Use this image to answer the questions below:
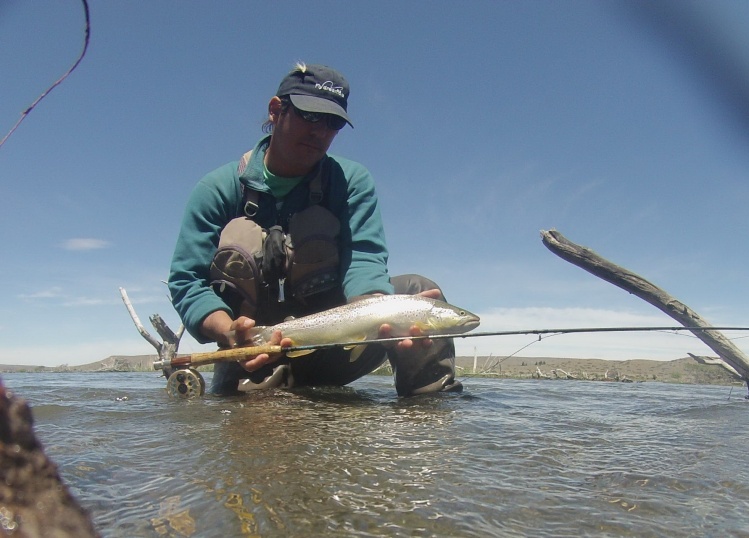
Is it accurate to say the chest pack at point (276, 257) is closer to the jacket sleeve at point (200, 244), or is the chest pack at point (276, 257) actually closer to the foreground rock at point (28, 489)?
the jacket sleeve at point (200, 244)

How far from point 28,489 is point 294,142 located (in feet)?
14.1

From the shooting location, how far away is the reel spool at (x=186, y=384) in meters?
4.43

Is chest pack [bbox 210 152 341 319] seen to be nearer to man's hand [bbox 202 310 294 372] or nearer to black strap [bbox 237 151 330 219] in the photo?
black strap [bbox 237 151 330 219]

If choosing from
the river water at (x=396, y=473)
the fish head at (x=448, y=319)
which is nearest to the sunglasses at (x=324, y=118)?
the fish head at (x=448, y=319)

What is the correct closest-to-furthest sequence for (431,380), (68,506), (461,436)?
(68,506) < (461,436) < (431,380)

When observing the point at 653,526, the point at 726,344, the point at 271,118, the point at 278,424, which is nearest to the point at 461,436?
the point at 278,424

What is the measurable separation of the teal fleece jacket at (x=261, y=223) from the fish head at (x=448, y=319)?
47cm

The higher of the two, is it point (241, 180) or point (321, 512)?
point (241, 180)

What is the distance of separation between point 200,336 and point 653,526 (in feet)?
12.6

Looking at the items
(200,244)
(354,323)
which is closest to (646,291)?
(354,323)

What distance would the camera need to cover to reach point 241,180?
16.0ft

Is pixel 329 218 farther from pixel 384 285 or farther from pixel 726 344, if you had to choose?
pixel 726 344

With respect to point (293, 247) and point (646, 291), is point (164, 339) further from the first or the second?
point (646, 291)

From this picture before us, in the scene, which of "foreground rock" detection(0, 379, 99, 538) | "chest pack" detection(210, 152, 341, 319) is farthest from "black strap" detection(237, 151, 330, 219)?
"foreground rock" detection(0, 379, 99, 538)
